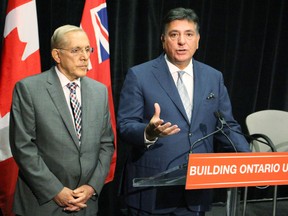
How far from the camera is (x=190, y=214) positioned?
2305 mm

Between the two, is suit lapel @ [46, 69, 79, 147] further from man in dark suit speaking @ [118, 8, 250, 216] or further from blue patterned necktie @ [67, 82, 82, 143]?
man in dark suit speaking @ [118, 8, 250, 216]

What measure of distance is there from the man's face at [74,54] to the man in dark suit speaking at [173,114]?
11.4 inches

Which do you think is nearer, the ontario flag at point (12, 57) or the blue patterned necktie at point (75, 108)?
the blue patterned necktie at point (75, 108)

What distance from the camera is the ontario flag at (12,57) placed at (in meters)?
3.09

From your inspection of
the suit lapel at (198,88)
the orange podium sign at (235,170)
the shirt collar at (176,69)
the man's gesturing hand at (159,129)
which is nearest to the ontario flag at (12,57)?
the shirt collar at (176,69)

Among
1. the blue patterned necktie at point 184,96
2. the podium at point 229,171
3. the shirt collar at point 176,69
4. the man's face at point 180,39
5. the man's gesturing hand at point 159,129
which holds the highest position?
the man's face at point 180,39

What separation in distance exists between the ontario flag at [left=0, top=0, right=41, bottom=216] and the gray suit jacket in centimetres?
91

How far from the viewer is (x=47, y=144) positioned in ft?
7.20

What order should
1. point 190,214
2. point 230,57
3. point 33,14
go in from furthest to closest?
1. point 230,57
2. point 33,14
3. point 190,214

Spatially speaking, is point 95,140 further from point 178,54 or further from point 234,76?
point 234,76

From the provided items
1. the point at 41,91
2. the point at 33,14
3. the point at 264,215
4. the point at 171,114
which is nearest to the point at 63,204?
the point at 41,91

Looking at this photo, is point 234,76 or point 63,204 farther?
point 234,76

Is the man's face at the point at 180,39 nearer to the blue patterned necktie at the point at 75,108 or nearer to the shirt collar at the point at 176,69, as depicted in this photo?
the shirt collar at the point at 176,69

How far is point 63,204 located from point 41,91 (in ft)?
1.99
